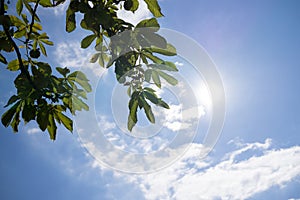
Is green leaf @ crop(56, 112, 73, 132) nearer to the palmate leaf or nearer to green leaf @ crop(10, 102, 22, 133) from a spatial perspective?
the palmate leaf

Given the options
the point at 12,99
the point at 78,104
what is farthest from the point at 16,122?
the point at 78,104

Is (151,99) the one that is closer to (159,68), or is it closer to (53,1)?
(159,68)

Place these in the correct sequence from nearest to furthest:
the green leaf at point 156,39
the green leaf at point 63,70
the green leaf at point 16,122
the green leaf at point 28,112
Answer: the green leaf at point 156,39
the green leaf at point 28,112
the green leaf at point 16,122
the green leaf at point 63,70

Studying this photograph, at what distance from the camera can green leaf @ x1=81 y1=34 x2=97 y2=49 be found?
1.94 meters

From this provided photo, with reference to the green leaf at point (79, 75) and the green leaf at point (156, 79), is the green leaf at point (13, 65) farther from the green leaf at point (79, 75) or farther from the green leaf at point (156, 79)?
the green leaf at point (156, 79)

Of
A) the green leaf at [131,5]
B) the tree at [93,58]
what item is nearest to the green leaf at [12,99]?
the tree at [93,58]

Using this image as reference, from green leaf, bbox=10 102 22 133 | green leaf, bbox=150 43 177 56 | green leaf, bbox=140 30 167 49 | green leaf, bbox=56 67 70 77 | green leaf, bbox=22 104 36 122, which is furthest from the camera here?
green leaf, bbox=56 67 70 77

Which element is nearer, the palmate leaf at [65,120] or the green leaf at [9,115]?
the green leaf at [9,115]

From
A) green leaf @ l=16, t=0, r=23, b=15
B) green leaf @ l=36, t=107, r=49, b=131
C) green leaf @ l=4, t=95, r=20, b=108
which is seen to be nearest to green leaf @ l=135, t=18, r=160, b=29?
green leaf @ l=36, t=107, r=49, b=131

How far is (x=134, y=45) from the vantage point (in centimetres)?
178

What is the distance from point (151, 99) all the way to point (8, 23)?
1076 mm

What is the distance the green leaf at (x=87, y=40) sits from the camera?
1.94 meters

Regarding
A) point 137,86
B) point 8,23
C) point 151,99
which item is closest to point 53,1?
point 8,23

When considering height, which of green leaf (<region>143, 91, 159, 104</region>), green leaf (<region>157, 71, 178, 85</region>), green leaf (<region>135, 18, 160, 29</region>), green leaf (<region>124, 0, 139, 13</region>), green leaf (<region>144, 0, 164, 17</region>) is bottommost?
green leaf (<region>143, 91, 159, 104</region>)
